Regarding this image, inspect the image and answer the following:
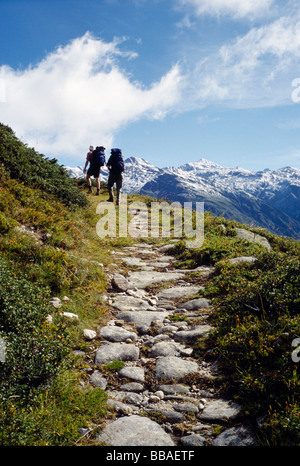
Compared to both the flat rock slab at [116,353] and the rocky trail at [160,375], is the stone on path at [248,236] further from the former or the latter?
the flat rock slab at [116,353]

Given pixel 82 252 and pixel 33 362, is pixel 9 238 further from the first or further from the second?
pixel 33 362

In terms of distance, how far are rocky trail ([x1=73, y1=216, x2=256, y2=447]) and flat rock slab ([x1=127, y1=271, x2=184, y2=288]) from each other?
1.06 feet

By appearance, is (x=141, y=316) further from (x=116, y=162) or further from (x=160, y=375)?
(x=116, y=162)

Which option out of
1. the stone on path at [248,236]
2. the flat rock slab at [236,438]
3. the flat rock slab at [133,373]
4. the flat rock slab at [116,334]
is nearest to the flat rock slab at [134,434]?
the flat rock slab at [236,438]

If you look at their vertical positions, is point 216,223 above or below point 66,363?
above

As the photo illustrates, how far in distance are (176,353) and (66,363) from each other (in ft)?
6.47

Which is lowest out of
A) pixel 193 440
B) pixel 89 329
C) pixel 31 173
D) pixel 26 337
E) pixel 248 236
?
pixel 193 440

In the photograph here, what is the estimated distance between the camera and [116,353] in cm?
523

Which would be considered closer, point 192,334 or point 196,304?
point 192,334

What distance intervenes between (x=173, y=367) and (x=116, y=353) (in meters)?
1.03

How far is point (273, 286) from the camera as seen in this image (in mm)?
5961

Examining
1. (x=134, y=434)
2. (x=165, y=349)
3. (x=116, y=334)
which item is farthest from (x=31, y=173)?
(x=134, y=434)
